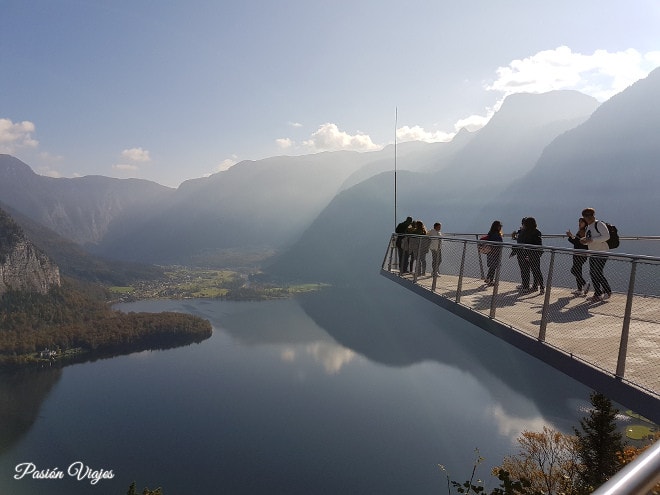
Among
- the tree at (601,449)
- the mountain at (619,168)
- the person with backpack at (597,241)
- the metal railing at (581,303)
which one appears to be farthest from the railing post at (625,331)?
the mountain at (619,168)

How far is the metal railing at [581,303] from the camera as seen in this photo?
5297 millimetres

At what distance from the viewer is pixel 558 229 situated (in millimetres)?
171250

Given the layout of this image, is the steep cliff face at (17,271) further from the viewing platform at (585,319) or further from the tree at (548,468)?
the viewing platform at (585,319)

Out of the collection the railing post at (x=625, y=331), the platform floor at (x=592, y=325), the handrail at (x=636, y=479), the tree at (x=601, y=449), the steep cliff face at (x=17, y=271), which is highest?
the handrail at (x=636, y=479)

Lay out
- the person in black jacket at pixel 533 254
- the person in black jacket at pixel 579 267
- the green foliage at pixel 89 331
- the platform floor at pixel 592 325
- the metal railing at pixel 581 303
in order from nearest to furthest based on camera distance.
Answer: the metal railing at pixel 581 303 < the platform floor at pixel 592 325 < the person in black jacket at pixel 579 267 < the person in black jacket at pixel 533 254 < the green foliage at pixel 89 331

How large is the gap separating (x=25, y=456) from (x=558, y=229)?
596 feet

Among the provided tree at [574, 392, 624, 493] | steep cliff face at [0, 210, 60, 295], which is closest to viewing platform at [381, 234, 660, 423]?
tree at [574, 392, 624, 493]

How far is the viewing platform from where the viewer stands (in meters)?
5.22

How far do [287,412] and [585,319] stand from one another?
9105cm

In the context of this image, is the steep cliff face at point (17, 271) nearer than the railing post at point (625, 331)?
No

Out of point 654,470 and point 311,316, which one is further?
point 311,316

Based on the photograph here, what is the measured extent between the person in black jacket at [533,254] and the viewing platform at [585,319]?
0.23ft

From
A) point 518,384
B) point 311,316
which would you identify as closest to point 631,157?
point 518,384

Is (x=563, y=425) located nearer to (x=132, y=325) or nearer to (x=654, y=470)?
(x=654, y=470)
